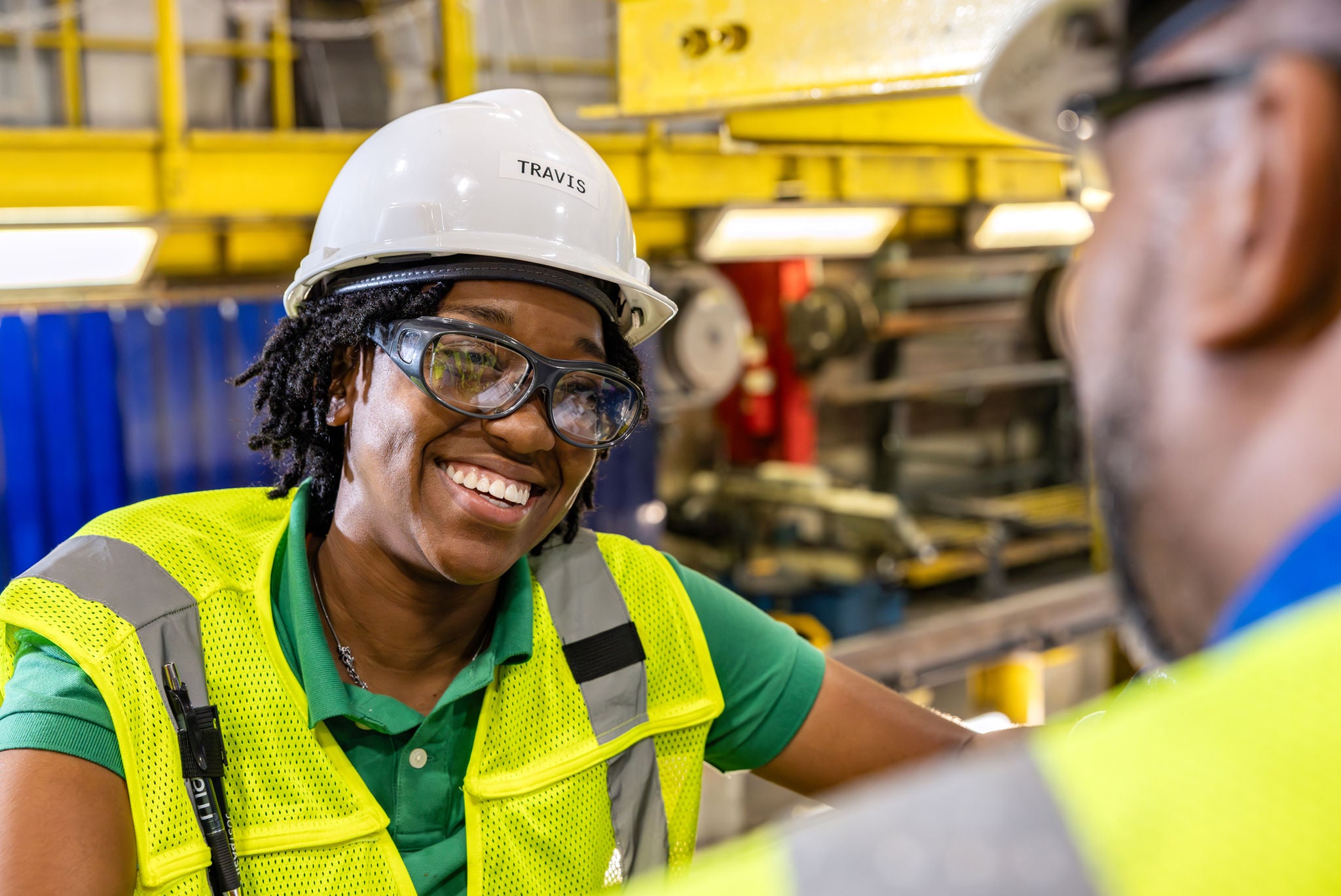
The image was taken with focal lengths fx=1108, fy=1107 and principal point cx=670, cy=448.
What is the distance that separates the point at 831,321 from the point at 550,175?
220 inches

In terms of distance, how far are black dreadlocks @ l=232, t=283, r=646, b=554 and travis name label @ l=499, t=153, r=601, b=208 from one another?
0.21 m

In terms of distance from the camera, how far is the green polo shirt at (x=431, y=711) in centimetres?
133

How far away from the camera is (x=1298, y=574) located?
1.62ft

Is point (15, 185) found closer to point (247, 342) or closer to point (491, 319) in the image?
point (247, 342)

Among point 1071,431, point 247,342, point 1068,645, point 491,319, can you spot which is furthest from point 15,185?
point 1071,431

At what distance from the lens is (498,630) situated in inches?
69.8

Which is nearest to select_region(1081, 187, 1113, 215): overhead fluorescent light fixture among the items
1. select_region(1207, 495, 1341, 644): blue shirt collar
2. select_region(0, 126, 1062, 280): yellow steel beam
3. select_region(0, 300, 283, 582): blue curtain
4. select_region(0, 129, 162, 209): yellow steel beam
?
select_region(1207, 495, 1341, 644): blue shirt collar

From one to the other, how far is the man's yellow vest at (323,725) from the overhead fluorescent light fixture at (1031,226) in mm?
6431

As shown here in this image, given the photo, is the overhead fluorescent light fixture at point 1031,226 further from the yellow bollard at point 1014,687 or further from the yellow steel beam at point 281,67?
the yellow steel beam at point 281,67

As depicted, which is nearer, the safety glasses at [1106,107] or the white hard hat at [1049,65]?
the safety glasses at [1106,107]

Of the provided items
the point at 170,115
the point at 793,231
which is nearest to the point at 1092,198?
the point at 170,115

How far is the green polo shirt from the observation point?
52.4 inches

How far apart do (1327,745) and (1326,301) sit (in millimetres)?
225

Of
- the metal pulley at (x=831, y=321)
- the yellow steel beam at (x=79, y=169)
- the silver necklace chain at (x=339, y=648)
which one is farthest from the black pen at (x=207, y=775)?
the metal pulley at (x=831, y=321)
